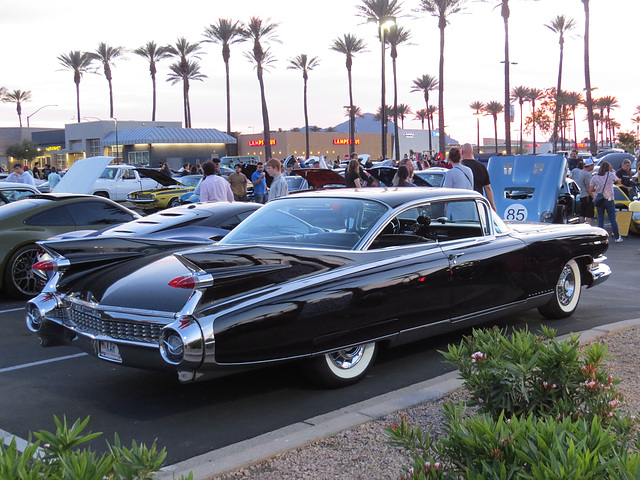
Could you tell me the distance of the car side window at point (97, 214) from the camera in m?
9.83

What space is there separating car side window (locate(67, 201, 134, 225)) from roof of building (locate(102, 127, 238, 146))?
54.1 m

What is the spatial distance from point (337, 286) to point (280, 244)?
0.85m

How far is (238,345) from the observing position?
4316 millimetres

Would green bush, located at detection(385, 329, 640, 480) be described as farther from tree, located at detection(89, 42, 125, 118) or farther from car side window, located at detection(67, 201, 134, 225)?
tree, located at detection(89, 42, 125, 118)

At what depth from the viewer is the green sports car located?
29.7ft

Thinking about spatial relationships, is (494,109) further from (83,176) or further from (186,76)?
(83,176)

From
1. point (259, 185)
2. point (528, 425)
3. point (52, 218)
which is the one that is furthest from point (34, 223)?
point (528, 425)

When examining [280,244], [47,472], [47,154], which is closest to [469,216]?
[280,244]

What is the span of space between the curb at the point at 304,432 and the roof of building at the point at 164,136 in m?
60.5

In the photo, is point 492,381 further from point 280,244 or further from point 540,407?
point 280,244

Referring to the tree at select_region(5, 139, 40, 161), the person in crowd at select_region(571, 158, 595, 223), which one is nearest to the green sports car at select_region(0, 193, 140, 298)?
the person in crowd at select_region(571, 158, 595, 223)

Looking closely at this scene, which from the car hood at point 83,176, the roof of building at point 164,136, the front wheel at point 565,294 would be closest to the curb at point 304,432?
the front wheel at point 565,294

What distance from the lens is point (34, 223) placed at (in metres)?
9.37

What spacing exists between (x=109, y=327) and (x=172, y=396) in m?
0.82
